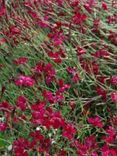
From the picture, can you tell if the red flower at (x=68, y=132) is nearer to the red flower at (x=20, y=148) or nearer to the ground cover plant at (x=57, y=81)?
the ground cover plant at (x=57, y=81)

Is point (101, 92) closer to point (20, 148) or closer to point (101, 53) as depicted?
point (101, 53)

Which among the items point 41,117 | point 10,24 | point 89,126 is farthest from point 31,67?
point 41,117

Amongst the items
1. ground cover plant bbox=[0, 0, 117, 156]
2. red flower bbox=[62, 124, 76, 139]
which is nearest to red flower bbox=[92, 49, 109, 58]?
ground cover plant bbox=[0, 0, 117, 156]

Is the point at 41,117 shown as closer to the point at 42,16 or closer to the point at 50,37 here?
the point at 50,37

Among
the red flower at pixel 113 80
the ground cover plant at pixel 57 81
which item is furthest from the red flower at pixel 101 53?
the red flower at pixel 113 80

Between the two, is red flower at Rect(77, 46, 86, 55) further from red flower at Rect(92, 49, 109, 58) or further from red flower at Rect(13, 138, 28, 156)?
red flower at Rect(13, 138, 28, 156)

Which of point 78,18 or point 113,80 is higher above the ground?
point 78,18

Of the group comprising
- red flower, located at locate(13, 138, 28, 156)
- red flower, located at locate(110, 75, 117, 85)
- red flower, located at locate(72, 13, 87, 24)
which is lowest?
red flower, located at locate(110, 75, 117, 85)

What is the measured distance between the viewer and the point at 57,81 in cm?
240

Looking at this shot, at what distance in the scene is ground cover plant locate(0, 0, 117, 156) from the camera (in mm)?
1901

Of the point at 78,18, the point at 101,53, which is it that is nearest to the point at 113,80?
the point at 101,53

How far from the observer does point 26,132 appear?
2.03 m

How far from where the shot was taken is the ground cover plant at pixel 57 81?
190cm

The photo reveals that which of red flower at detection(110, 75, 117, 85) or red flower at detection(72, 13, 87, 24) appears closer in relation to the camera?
red flower at detection(110, 75, 117, 85)
